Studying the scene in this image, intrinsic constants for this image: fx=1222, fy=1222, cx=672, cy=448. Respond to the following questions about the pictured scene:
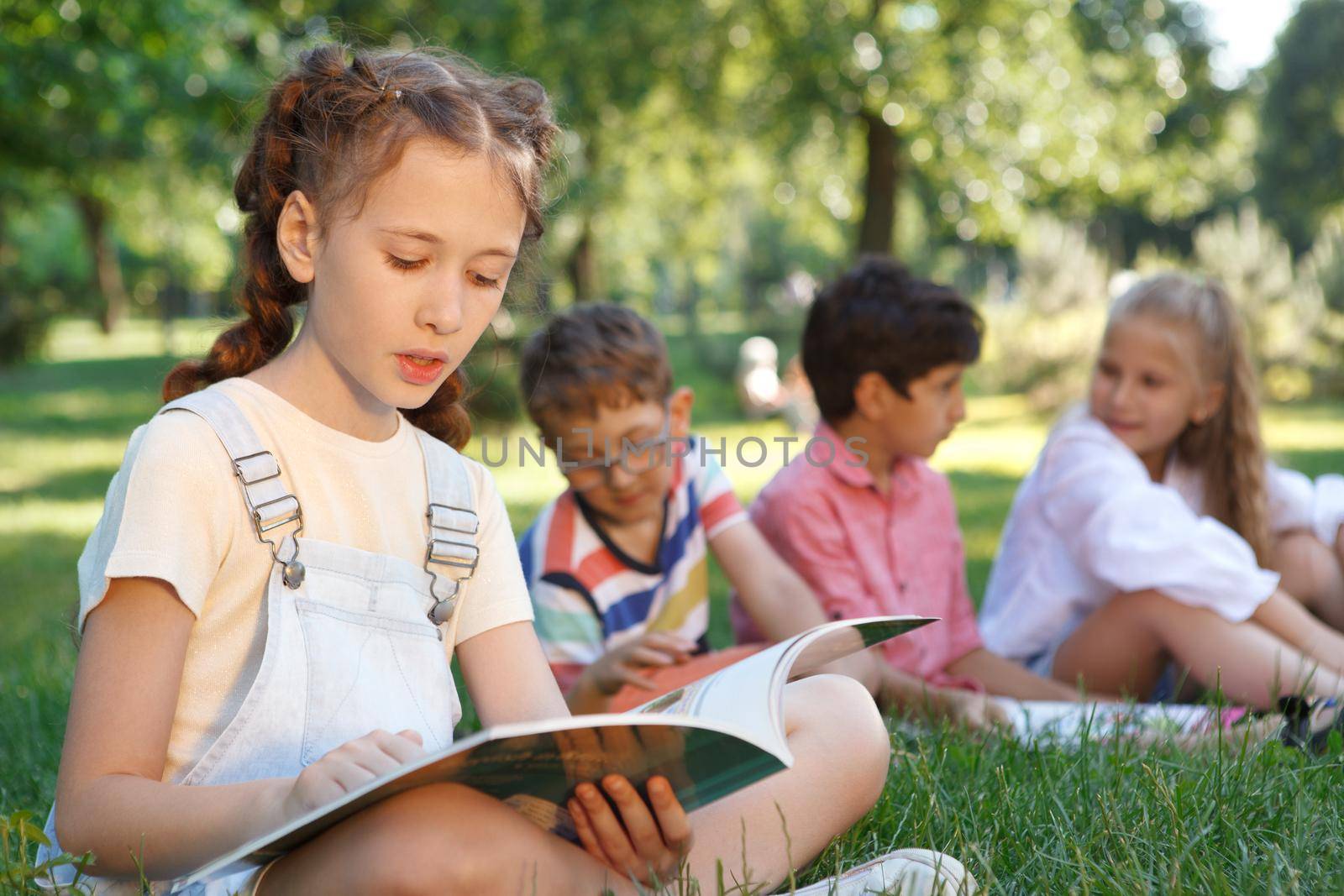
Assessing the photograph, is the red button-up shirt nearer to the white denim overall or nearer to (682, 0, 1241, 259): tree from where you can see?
the white denim overall

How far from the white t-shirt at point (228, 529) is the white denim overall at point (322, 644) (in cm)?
3

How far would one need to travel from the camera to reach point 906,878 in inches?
63.4

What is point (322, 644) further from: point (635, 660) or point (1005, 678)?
point (1005, 678)

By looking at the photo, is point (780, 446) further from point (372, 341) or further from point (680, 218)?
point (680, 218)

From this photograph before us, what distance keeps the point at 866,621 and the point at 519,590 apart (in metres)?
0.59

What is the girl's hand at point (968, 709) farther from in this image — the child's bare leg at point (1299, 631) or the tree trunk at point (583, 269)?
the tree trunk at point (583, 269)

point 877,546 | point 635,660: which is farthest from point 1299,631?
point 635,660

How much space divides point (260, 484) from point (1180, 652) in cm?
232

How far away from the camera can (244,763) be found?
1.56 metres

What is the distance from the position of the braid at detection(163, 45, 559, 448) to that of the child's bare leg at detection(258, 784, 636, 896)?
2.75 ft

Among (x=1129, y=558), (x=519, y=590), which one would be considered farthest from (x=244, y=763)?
(x=1129, y=558)

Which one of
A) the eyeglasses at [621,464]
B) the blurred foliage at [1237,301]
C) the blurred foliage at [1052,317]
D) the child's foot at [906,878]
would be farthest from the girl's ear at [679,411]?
the blurred foliage at [1237,301]

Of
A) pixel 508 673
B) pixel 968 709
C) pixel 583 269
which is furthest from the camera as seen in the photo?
pixel 583 269

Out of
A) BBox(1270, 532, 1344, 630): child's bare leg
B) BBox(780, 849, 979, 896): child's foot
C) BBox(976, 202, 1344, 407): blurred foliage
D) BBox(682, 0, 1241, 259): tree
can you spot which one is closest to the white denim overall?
BBox(780, 849, 979, 896): child's foot
